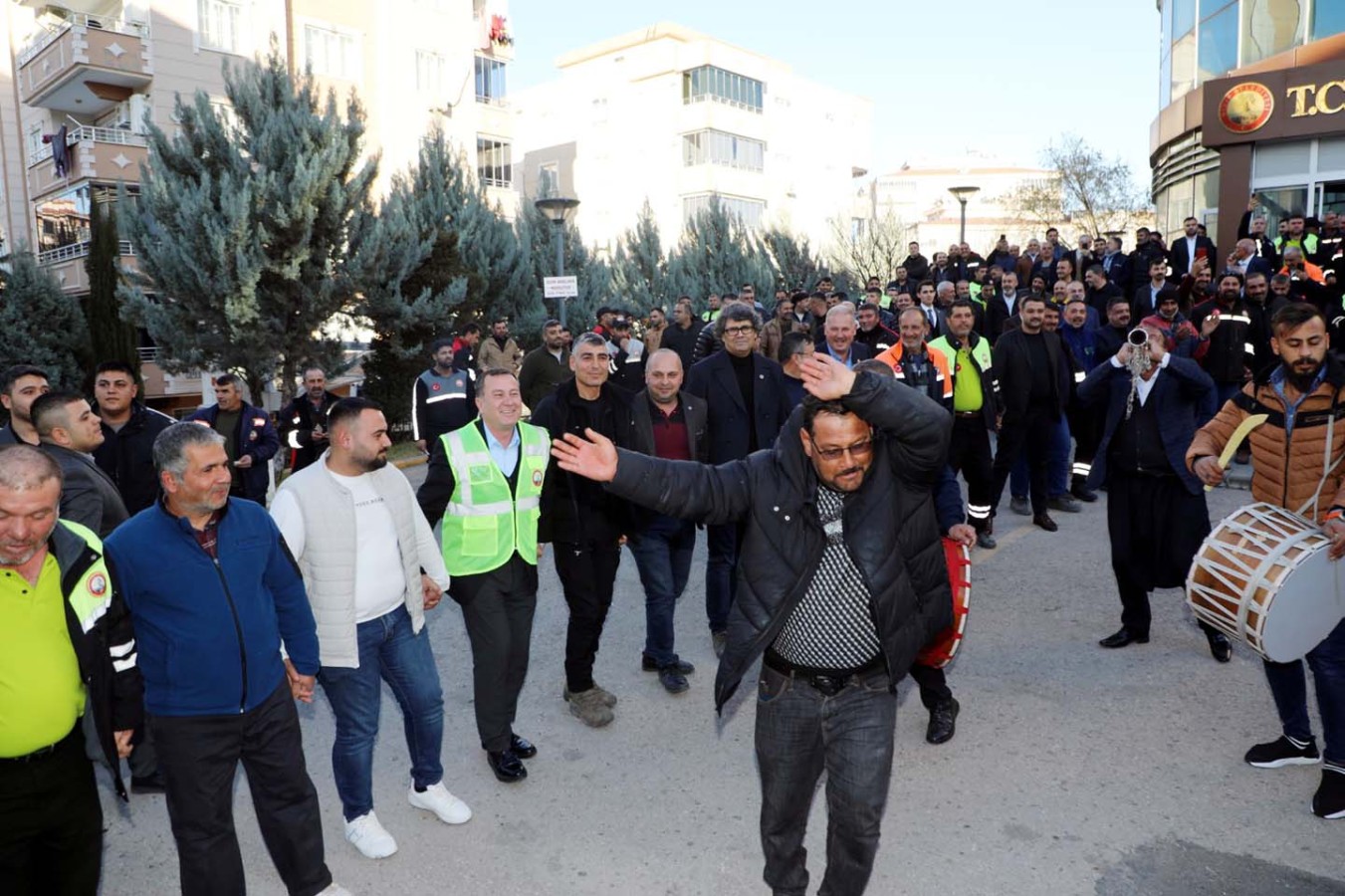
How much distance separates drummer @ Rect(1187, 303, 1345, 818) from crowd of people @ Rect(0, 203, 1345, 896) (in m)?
0.01

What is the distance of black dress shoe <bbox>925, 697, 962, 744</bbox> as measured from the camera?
4.98m

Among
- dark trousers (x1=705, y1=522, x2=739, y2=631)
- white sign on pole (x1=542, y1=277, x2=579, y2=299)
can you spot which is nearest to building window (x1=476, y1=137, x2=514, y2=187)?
white sign on pole (x1=542, y1=277, x2=579, y2=299)

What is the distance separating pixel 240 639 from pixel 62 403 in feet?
7.63

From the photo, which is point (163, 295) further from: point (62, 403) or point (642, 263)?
point (642, 263)

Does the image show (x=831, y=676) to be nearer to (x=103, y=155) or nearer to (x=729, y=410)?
(x=729, y=410)

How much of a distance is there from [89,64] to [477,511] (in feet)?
89.9

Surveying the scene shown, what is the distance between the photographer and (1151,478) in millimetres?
6055

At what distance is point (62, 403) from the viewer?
4.79 m

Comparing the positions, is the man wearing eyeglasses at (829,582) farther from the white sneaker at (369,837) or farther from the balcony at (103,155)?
the balcony at (103,155)

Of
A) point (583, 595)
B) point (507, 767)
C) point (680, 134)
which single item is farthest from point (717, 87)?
point (507, 767)

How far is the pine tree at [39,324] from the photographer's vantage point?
76.4ft

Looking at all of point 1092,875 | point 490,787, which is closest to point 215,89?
point 490,787

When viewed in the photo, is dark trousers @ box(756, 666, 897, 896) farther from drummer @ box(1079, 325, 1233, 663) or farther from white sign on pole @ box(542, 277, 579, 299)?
white sign on pole @ box(542, 277, 579, 299)

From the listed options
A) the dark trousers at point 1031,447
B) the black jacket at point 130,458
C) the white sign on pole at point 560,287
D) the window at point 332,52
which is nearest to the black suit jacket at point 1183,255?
the dark trousers at point 1031,447
